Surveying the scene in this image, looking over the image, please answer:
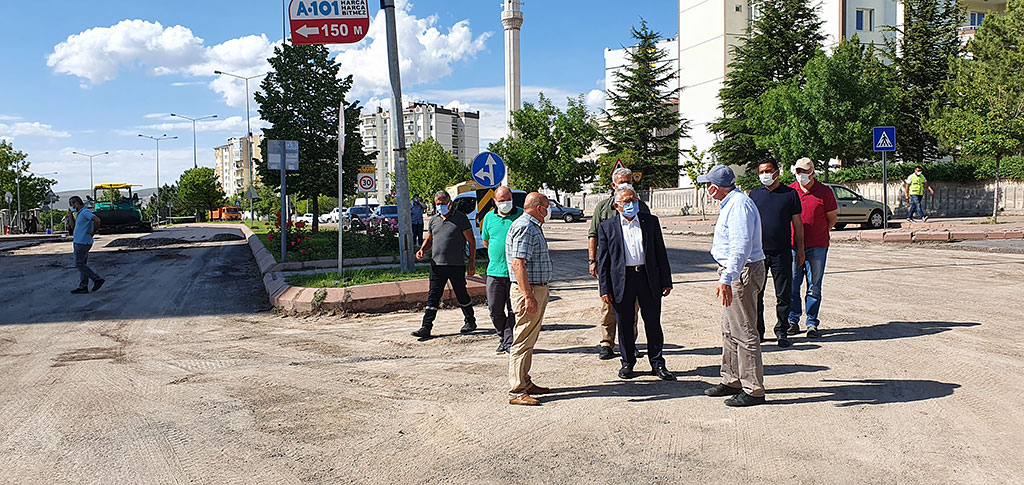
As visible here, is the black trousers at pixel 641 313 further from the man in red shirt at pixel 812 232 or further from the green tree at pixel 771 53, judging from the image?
the green tree at pixel 771 53

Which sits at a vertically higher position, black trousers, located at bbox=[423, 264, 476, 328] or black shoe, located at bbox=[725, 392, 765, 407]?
black trousers, located at bbox=[423, 264, 476, 328]

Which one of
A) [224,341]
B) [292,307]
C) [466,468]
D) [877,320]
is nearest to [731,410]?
[466,468]

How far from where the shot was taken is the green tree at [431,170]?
285 ft

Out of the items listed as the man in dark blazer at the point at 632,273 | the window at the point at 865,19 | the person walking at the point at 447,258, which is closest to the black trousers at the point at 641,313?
the man in dark blazer at the point at 632,273

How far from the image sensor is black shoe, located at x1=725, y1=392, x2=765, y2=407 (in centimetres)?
528

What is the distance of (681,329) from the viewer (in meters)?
8.24

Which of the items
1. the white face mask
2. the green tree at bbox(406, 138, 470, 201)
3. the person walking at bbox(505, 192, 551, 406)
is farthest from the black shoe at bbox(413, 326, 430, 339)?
the green tree at bbox(406, 138, 470, 201)

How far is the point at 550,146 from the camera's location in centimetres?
5634

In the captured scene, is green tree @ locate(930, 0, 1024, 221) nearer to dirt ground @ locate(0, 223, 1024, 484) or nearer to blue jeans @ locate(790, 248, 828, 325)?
dirt ground @ locate(0, 223, 1024, 484)

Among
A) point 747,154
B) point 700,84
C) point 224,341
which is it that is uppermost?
point 700,84

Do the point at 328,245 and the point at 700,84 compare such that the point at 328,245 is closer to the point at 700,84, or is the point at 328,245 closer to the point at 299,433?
the point at 299,433

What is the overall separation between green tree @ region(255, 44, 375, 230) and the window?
42375mm

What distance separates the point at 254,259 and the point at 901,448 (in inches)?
720

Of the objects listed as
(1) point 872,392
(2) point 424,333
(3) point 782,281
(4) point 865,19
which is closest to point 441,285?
(2) point 424,333
